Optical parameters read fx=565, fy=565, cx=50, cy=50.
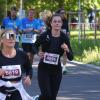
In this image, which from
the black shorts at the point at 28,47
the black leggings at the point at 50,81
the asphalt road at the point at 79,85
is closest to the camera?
the black leggings at the point at 50,81

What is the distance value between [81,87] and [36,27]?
8.23ft

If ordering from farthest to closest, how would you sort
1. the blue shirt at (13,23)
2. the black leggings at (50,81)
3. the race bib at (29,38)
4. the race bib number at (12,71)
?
the blue shirt at (13,23)
the race bib at (29,38)
the black leggings at (50,81)
the race bib number at (12,71)

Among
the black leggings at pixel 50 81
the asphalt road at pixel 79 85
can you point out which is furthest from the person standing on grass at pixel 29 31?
the black leggings at pixel 50 81

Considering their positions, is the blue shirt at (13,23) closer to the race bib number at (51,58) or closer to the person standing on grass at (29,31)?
the person standing on grass at (29,31)

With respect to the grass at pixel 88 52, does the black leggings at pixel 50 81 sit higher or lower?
higher

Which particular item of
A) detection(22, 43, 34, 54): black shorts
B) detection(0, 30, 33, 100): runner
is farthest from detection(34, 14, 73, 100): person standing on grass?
detection(22, 43, 34, 54): black shorts

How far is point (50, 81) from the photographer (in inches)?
354

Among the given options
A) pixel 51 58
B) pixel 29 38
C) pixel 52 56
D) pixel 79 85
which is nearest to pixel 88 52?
pixel 29 38

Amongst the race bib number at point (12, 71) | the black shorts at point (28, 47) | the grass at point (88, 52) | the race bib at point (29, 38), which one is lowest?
the grass at point (88, 52)

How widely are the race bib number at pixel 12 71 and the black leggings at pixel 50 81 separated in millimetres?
1666

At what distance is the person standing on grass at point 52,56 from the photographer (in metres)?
8.90

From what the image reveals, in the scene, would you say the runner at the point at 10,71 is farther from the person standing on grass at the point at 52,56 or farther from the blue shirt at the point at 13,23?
the blue shirt at the point at 13,23

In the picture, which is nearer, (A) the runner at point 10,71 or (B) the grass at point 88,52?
(A) the runner at point 10,71

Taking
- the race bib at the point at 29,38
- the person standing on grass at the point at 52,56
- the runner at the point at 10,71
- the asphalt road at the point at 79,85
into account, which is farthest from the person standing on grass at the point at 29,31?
the runner at the point at 10,71
